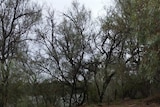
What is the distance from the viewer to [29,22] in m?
31.3

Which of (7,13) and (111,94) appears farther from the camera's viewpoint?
(111,94)

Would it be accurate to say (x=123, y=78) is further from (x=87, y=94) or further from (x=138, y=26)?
(x=138, y=26)

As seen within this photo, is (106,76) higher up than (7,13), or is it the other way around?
(7,13)

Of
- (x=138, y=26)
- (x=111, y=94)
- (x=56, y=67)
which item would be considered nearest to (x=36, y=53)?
(x=56, y=67)

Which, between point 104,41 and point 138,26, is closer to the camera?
point 138,26

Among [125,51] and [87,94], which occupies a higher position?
[125,51]

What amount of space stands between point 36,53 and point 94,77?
5563mm

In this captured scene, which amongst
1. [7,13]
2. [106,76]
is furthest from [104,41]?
[7,13]

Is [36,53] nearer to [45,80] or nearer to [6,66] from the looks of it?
[45,80]

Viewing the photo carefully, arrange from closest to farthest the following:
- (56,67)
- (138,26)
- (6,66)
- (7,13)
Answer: (138,26) < (6,66) < (7,13) < (56,67)

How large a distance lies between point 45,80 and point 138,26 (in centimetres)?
1568

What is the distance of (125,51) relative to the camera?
31203mm

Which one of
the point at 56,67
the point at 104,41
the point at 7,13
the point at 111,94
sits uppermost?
the point at 7,13

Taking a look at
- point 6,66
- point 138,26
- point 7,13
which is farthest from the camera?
point 7,13
